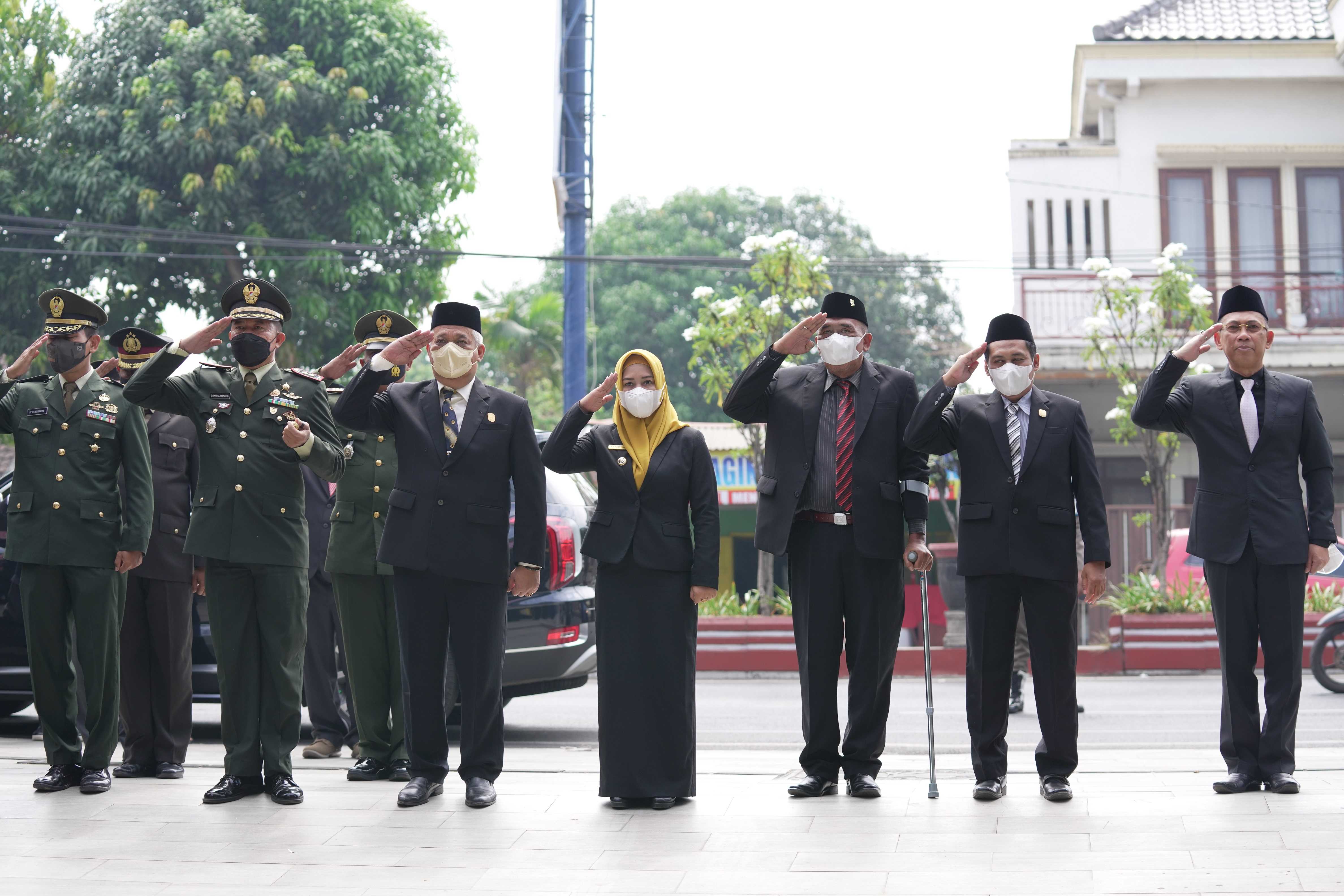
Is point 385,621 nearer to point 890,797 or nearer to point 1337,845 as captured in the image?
point 890,797

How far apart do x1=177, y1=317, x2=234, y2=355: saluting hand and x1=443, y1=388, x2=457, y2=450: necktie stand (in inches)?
41.0

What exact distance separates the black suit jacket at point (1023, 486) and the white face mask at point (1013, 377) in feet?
0.38

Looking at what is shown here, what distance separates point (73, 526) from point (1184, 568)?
1294 cm

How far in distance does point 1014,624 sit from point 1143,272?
17413mm

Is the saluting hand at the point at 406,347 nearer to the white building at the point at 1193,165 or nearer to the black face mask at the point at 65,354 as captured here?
the black face mask at the point at 65,354

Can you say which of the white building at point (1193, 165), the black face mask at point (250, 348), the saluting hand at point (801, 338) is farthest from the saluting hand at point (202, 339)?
the white building at point (1193, 165)

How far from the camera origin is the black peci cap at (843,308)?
6812 millimetres

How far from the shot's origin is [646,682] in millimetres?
6707

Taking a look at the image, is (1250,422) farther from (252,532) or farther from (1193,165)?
(1193,165)

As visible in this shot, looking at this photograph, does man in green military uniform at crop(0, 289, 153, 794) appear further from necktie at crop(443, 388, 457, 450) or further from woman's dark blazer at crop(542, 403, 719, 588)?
woman's dark blazer at crop(542, 403, 719, 588)

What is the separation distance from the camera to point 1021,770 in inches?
309

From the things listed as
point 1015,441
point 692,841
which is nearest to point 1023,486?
Answer: point 1015,441

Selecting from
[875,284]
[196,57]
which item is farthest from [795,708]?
[875,284]

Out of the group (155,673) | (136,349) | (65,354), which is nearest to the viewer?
(65,354)
